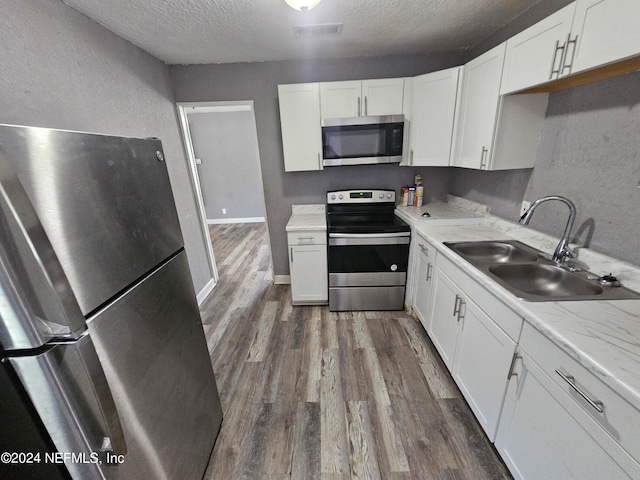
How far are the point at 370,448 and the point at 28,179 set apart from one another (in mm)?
1771

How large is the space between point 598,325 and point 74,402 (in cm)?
163

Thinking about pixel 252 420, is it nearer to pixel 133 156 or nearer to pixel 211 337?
pixel 211 337

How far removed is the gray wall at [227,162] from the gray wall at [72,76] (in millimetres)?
2944

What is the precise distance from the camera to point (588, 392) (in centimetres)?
79

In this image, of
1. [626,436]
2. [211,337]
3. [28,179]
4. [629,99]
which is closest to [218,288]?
[211,337]

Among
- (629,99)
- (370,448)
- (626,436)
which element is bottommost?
(370,448)

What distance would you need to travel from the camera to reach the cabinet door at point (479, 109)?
1.62 metres

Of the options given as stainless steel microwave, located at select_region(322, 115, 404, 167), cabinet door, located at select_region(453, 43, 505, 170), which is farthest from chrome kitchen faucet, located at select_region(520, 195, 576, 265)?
stainless steel microwave, located at select_region(322, 115, 404, 167)

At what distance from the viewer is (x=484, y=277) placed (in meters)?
1.27

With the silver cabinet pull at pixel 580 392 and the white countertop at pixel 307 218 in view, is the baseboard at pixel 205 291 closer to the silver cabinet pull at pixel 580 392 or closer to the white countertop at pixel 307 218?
the white countertop at pixel 307 218

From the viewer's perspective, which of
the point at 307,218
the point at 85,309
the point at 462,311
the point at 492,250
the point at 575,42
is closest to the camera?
the point at 85,309

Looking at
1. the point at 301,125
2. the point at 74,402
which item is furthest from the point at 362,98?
the point at 74,402

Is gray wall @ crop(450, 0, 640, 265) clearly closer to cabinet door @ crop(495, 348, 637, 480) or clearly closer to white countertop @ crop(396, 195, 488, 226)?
white countertop @ crop(396, 195, 488, 226)

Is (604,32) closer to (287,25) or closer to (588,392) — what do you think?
(588,392)
